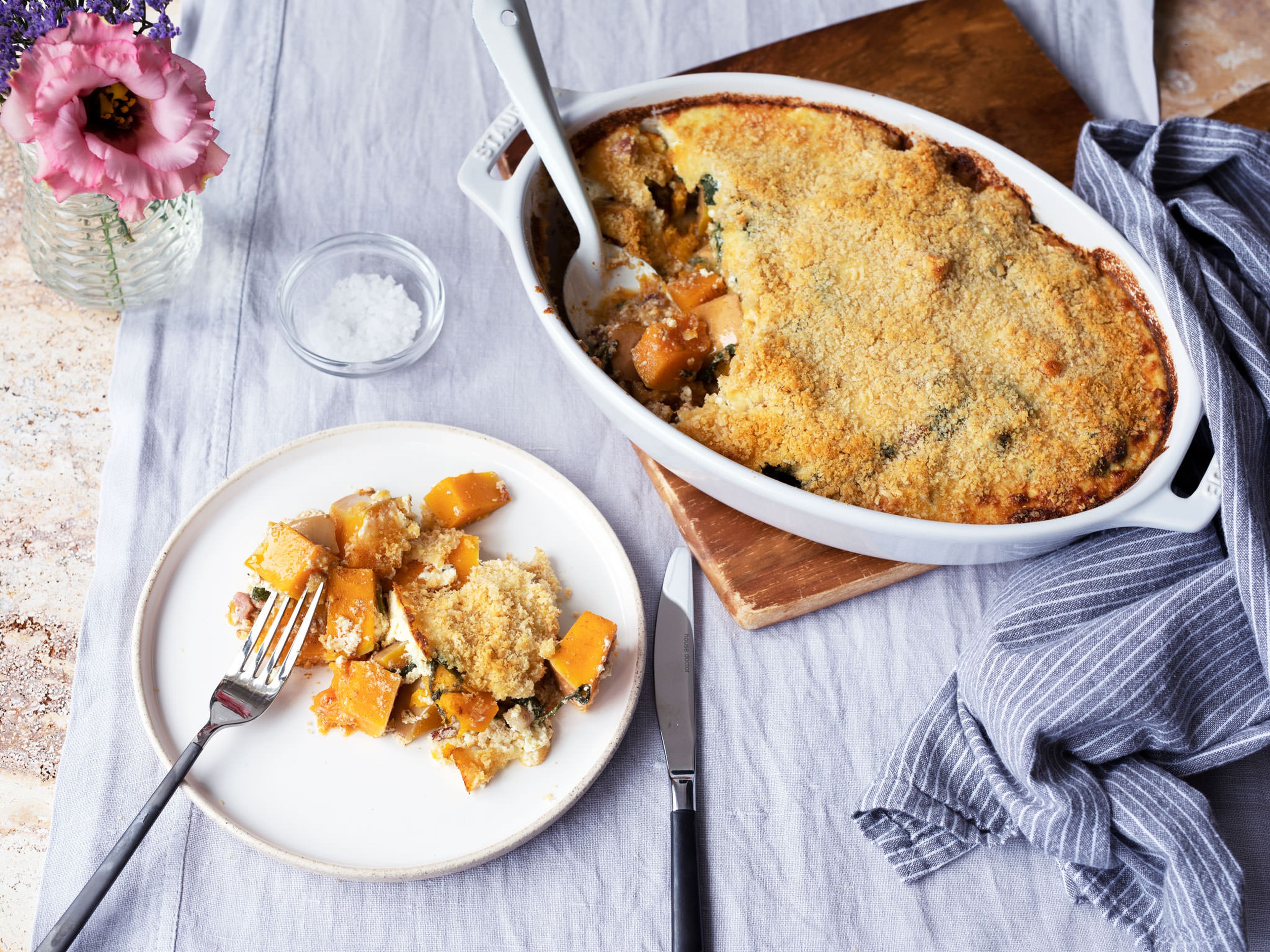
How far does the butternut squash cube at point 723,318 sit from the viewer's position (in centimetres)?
161

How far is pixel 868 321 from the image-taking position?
158 centimetres

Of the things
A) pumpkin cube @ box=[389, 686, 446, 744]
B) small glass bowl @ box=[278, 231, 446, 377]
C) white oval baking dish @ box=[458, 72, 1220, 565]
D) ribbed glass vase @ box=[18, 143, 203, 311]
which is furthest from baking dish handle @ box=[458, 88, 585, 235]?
pumpkin cube @ box=[389, 686, 446, 744]

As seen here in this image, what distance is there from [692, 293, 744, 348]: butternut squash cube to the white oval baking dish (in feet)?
0.66

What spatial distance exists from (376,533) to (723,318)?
637mm

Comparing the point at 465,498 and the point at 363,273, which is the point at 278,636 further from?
the point at 363,273

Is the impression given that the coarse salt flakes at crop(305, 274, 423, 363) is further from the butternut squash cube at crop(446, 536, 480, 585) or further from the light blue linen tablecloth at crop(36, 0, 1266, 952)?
the butternut squash cube at crop(446, 536, 480, 585)

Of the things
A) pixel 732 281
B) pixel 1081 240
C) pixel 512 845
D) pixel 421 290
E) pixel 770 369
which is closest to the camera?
pixel 512 845

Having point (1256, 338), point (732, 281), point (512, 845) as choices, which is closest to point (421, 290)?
point (732, 281)

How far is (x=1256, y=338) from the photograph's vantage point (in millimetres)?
1612

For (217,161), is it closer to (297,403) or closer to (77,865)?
(297,403)

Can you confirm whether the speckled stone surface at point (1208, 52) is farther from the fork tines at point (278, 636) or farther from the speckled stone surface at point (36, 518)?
the speckled stone surface at point (36, 518)

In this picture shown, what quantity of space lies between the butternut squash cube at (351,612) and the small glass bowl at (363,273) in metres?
0.44

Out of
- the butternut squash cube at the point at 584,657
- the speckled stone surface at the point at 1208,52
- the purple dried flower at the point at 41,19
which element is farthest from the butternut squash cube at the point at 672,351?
the speckled stone surface at the point at 1208,52

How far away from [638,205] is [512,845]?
3.41 ft
